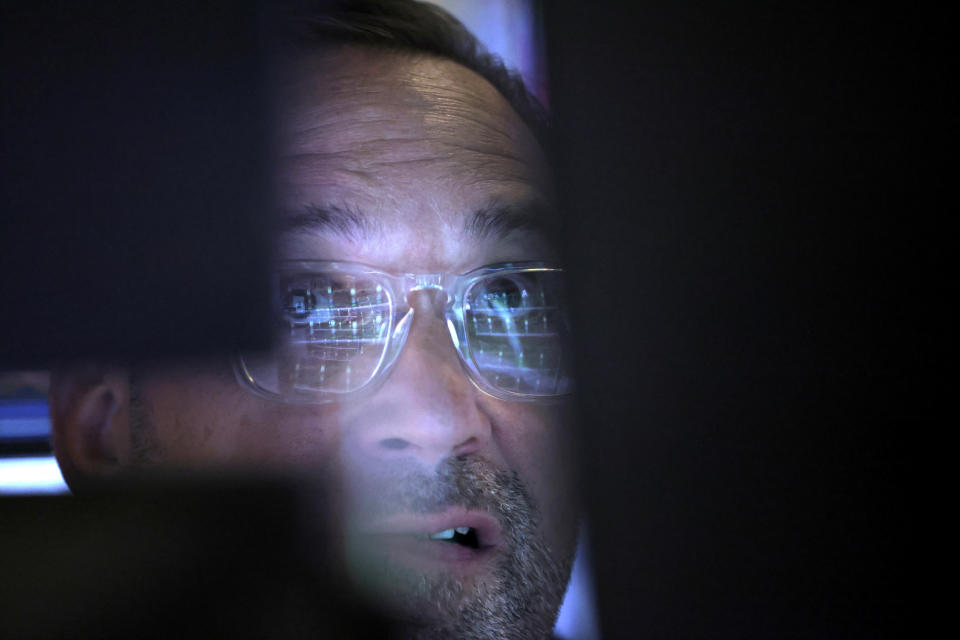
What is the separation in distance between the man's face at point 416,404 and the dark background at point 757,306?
0.08 meters

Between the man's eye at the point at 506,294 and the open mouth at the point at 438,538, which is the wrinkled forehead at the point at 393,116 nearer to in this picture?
the man's eye at the point at 506,294

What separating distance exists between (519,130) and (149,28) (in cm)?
49

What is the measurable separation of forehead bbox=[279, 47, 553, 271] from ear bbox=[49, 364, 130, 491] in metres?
0.27

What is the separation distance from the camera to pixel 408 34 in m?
0.87

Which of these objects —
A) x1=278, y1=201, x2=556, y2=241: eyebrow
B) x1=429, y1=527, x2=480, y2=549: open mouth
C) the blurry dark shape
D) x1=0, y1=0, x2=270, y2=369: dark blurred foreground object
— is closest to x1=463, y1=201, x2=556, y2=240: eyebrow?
x1=278, y1=201, x2=556, y2=241: eyebrow

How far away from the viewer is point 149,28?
790 mm

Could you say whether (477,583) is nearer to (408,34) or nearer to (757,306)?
(757,306)

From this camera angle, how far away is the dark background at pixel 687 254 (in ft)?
2.51

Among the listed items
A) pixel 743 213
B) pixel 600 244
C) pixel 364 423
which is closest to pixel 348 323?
pixel 364 423

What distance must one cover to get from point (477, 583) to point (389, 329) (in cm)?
34

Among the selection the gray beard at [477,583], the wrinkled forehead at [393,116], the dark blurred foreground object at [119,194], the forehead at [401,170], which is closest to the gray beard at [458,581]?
the gray beard at [477,583]

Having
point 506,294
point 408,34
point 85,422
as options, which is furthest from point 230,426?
point 408,34

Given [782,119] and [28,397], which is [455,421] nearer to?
[28,397]

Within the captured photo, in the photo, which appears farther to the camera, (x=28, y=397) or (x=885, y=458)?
(x=885, y=458)
